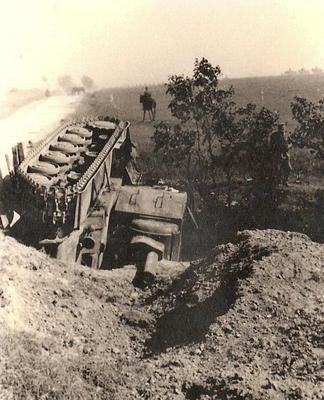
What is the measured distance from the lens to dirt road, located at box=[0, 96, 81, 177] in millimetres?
24881

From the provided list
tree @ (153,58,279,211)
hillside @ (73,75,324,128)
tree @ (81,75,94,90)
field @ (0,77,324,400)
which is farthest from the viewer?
tree @ (81,75,94,90)

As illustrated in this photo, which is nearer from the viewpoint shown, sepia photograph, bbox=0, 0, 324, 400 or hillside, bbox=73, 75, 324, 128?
sepia photograph, bbox=0, 0, 324, 400

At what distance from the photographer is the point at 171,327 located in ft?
31.1

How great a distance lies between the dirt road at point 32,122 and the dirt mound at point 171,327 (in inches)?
406

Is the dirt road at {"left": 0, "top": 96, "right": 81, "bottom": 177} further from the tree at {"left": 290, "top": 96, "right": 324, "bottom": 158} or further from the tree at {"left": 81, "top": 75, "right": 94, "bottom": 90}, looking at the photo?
the tree at {"left": 81, "top": 75, "right": 94, "bottom": 90}

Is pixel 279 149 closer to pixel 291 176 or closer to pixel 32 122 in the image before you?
pixel 291 176

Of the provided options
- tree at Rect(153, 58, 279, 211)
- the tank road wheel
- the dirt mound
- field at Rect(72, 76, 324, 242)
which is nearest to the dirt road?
field at Rect(72, 76, 324, 242)

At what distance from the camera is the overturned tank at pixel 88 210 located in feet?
39.5

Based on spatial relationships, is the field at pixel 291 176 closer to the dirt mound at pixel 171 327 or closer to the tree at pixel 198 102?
the tree at pixel 198 102

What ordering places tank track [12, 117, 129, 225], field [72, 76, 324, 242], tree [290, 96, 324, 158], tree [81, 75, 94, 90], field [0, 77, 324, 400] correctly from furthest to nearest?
tree [81, 75, 94, 90] → field [72, 76, 324, 242] → tree [290, 96, 324, 158] → tank track [12, 117, 129, 225] → field [0, 77, 324, 400]

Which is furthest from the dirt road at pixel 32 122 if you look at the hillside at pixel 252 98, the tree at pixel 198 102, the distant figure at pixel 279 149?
the distant figure at pixel 279 149

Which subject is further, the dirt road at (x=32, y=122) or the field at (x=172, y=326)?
the dirt road at (x=32, y=122)

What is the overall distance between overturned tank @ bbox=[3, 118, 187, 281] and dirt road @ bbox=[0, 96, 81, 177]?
4724 millimetres

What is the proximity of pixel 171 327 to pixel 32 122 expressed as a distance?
24881 millimetres
